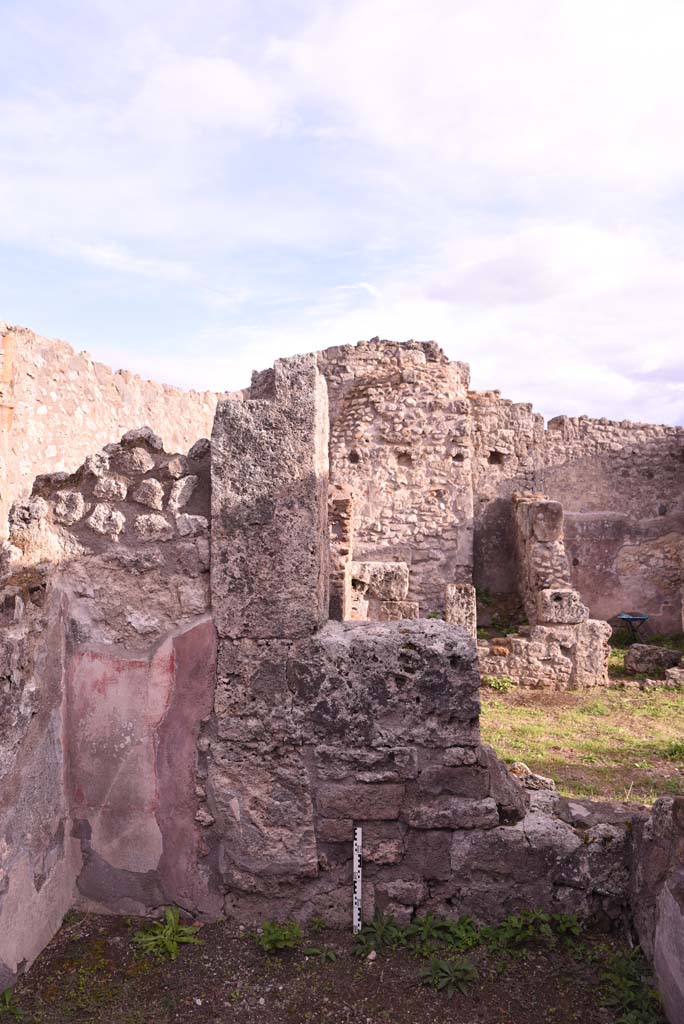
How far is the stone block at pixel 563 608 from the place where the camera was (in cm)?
894

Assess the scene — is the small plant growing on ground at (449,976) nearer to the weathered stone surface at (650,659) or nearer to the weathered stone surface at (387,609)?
the weathered stone surface at (387,609)

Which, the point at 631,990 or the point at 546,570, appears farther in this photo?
the point at 546,570

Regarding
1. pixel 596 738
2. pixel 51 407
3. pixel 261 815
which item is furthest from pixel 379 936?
pixel 51 407

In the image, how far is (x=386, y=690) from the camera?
114 inches

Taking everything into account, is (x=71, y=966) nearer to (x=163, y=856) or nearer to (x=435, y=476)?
(x=163, y=856)

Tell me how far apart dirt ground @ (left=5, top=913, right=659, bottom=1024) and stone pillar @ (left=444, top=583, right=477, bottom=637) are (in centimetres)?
656

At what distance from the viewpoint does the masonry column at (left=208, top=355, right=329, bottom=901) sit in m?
2.91

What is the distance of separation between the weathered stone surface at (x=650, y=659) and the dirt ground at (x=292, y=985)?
7301 millimetres

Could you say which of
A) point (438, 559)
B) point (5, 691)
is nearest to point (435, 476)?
point (438, 559)

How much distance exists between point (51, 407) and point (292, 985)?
21.5ft

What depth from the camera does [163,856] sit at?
2.98 meters

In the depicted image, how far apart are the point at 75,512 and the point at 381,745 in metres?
1.68

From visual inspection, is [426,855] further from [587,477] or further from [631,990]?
[587,477]

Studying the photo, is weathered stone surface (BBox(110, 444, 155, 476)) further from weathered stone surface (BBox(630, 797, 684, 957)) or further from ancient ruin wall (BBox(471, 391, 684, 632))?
ancient ruin wall (BBox(471, 391, 684, 632))
